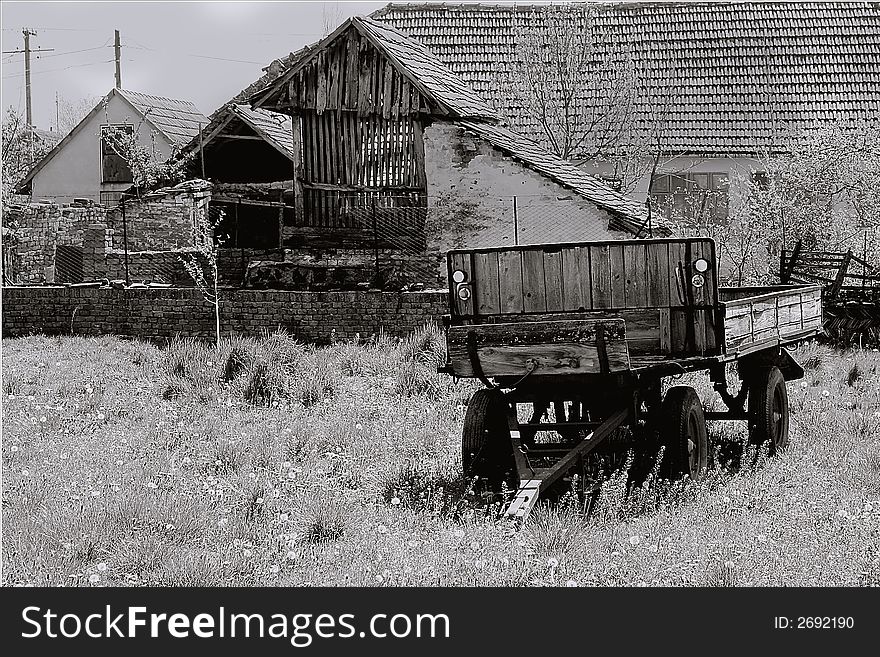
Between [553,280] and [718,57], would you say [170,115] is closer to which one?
[718,57]

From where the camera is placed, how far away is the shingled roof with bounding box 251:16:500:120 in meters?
19.1

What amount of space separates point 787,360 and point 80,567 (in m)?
6.88

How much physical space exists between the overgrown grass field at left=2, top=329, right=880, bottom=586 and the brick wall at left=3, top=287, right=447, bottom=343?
367 centimetres

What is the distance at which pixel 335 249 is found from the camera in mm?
19391

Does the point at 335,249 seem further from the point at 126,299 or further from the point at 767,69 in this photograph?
the point at 767,69

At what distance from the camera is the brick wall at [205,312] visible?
16.8 metres

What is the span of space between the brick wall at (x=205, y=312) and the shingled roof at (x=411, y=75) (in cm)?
414

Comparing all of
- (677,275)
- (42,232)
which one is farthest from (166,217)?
(677,275)

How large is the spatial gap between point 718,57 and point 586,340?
69.3ft

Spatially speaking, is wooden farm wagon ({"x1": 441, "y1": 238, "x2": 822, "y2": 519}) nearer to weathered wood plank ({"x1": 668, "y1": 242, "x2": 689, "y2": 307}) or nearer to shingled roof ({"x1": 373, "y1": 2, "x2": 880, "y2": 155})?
weathered wood plank ({"x1": 668, "y1": 242, "x2": 689, "y2": 307})

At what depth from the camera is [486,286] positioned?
8383 millimetres

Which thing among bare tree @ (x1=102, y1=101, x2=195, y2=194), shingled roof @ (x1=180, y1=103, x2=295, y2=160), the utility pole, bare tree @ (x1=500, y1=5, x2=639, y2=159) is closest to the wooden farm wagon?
shingled roof @ (x1=180, y1=103, x2=295, y2=160)

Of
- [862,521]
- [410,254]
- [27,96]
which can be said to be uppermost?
[27,96]

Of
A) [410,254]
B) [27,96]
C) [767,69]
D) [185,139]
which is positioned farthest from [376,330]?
[27,96]
